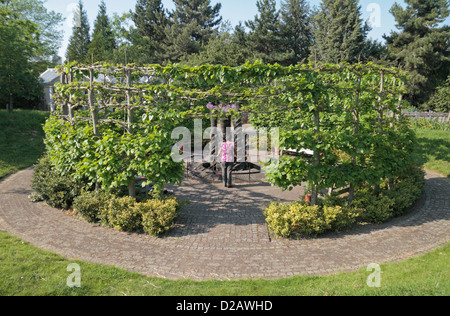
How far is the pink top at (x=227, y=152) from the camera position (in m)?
10.8

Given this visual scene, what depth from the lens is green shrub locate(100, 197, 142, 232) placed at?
6926mm

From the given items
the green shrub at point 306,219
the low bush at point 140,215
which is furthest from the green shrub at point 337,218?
the low bush at point 140,215

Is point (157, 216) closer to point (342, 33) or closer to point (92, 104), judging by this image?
point (92, 104)

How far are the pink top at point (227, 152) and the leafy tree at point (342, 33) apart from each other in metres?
26.9

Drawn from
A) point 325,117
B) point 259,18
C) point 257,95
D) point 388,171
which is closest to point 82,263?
point 257,95

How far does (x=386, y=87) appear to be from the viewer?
882 cm

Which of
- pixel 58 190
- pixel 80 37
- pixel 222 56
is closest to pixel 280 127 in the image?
pixel 58 190

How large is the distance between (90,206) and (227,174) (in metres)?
4.93

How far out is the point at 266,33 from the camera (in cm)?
3600

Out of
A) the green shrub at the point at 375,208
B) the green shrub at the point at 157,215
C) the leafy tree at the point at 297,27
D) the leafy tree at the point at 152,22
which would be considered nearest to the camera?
the green shrub at the point at 157,215

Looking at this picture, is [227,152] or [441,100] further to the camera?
[441,100]

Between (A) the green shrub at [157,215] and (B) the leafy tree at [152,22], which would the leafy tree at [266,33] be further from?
(A) the green shrub at [157,215]

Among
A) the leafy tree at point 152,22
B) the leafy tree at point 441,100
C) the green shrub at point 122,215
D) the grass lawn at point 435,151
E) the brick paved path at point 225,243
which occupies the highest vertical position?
the leafy tree at point 152,22

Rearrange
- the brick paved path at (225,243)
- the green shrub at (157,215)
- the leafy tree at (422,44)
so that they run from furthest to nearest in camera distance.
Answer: the leafy tree at (422,44)
the green shrub at (157,215)
the brick paved path at (225,243)
